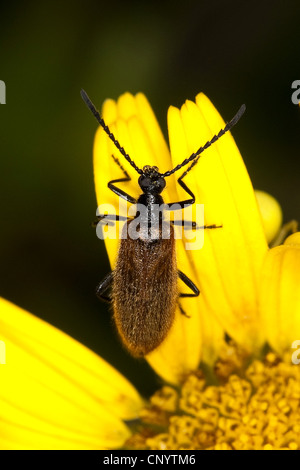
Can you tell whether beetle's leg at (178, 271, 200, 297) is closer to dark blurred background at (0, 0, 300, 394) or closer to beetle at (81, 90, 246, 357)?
beetle at (81, 90, 246, 357)

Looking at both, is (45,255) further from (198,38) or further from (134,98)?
(198,38)

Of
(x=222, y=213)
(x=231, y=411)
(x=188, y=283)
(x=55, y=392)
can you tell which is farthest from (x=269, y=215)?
(x=55, y=392)

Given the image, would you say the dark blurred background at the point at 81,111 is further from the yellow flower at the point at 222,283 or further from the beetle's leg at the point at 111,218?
the yellow flower at the point at 222,283

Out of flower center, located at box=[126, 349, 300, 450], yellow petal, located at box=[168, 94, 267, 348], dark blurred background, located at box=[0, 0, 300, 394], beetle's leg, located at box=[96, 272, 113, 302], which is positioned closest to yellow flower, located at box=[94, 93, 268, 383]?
yellow petal, located at box=[168, 94, 267, 348]

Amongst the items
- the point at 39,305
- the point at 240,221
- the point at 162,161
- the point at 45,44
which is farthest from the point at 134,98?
the point at 39,305
